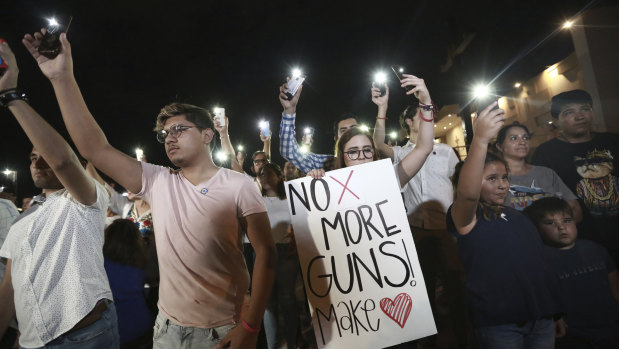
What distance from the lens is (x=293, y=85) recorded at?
3166 mm

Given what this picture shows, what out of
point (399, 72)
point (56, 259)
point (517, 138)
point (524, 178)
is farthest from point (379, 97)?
point (56, 259)

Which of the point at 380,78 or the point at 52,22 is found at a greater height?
the point at 52,22

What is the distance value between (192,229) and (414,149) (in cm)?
189

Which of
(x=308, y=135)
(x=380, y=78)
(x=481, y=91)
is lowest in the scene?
(x=481, y=91)

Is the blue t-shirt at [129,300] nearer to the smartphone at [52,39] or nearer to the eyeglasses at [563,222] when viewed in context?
the smartphone at [52,39]

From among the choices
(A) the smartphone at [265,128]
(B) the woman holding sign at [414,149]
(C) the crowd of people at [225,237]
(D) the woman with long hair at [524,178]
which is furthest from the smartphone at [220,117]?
(D) the woman with long hair at [524,178]

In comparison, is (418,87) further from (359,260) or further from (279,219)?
(279,219)

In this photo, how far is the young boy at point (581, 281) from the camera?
2.46m

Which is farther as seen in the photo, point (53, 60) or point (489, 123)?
point (489, 123)

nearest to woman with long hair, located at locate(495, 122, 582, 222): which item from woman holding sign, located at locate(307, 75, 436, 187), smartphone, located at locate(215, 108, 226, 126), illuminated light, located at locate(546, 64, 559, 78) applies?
woman holding sign, located at locate(307, 75, 436, 187)

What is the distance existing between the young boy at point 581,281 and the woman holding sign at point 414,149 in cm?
Answer: 121

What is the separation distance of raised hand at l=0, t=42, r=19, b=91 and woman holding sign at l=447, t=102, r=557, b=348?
A: 291cm

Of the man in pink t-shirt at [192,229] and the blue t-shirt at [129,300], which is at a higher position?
the man in pink t-shirt at [192,229]

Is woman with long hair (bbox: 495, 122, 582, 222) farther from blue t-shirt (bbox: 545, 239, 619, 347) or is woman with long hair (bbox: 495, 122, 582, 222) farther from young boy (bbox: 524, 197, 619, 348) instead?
blue t-shirt (bbox: 545, 239, 619, 347)
